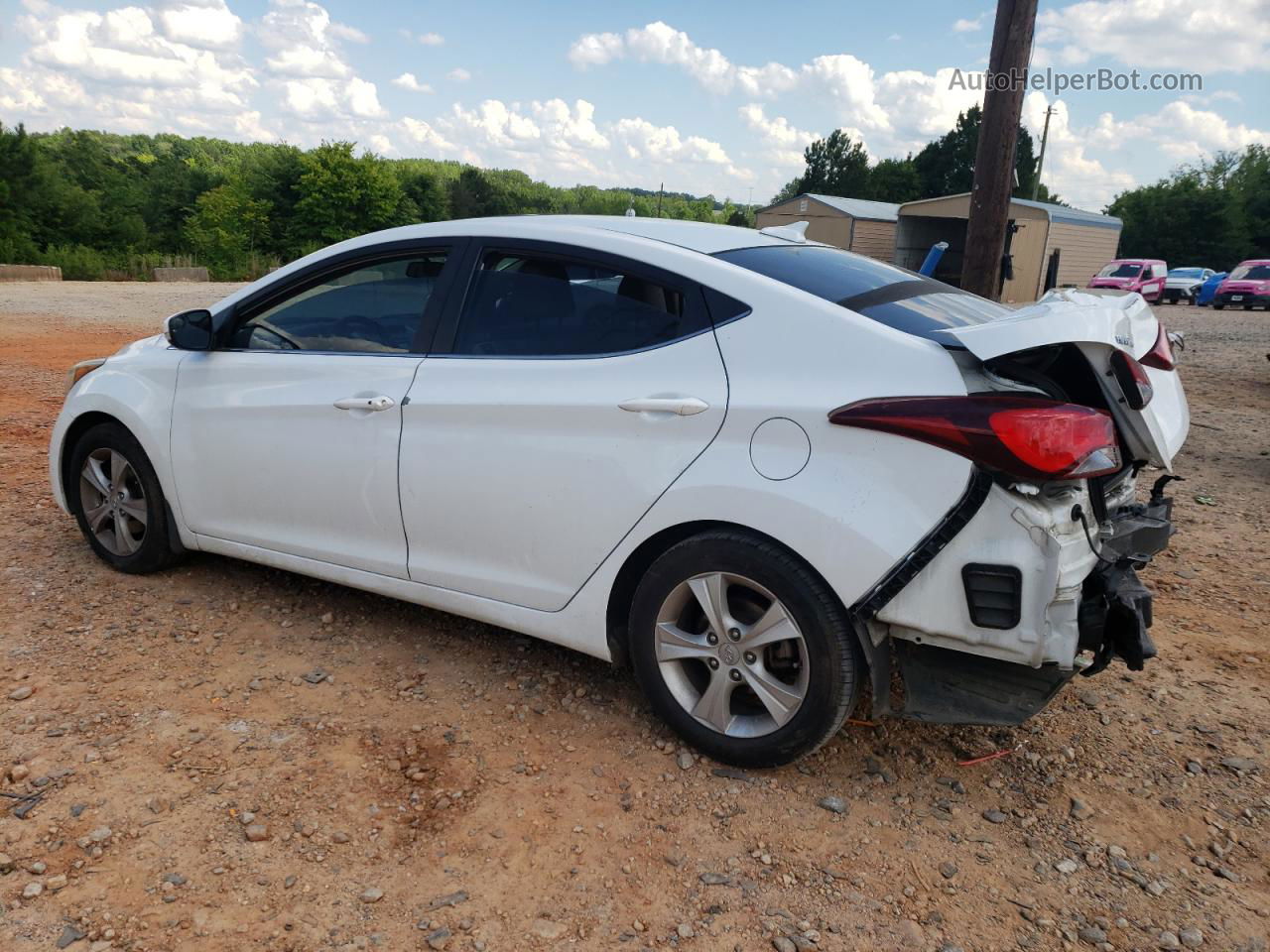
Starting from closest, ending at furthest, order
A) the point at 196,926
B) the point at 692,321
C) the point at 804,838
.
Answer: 1. the point at 196,926
2. the point at 804,838
3. the point at 692,321

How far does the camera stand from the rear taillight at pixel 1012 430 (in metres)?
2.34

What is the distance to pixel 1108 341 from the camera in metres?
2.59

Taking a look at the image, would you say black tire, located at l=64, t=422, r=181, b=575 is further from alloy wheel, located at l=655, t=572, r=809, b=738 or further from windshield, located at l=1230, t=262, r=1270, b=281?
windshield, located at l=1230, t=262, r=1270, b=281

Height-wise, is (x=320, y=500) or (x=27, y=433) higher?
(x=320, y=500)

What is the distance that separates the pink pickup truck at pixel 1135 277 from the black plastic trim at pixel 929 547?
32488mm

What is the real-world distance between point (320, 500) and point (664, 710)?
157 centimetres

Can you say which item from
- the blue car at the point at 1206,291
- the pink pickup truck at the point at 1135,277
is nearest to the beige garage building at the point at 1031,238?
the pink pickup truck at the point at 1135,277

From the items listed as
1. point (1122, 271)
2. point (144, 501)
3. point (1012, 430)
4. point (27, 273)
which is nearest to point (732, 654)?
point (1012, 430)

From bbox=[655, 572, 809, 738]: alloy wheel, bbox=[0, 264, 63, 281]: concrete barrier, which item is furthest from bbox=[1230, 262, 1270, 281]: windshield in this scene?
bbox=[0, 264, 63, 281]: concrete barrier

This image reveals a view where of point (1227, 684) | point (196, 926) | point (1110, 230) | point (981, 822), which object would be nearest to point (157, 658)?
point (196, 926)

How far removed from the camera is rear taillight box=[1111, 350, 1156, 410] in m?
2.69

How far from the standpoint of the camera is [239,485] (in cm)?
378

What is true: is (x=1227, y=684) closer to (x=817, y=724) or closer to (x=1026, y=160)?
(x=817, y=724)

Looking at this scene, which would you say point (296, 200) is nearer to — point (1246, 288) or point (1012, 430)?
point (1246, 288)
